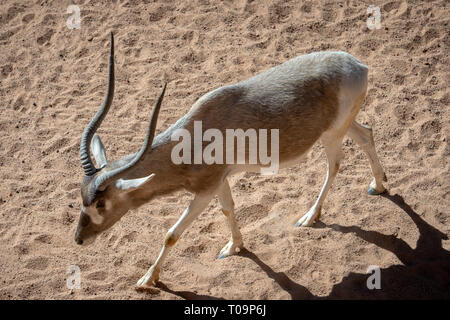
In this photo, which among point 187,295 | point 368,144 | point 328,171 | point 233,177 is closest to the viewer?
point 187,295

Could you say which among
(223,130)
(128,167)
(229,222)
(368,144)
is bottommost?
(229,222)

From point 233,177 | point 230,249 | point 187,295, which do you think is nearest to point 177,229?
point 187,295

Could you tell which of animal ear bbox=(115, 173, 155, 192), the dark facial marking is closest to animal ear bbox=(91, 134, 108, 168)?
animal ear bbox=(115, 173, 155, 192)

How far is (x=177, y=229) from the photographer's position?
4879 millimetres

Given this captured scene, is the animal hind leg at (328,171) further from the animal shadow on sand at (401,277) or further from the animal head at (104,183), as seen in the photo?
the animal head at (104,183)

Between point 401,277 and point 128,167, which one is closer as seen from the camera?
point 128,167

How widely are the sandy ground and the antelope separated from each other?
0.56m

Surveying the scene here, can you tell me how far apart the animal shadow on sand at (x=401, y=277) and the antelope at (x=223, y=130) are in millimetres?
796

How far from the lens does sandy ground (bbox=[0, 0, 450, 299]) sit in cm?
522

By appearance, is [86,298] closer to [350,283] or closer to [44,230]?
[44,230]

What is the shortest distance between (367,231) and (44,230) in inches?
145

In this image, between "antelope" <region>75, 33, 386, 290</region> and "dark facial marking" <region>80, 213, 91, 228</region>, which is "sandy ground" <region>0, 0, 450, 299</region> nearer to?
"antelope" <region>75, 33, 386, 290</region>

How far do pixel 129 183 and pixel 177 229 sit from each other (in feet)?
2.49

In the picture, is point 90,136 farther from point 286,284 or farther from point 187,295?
point 286,284
